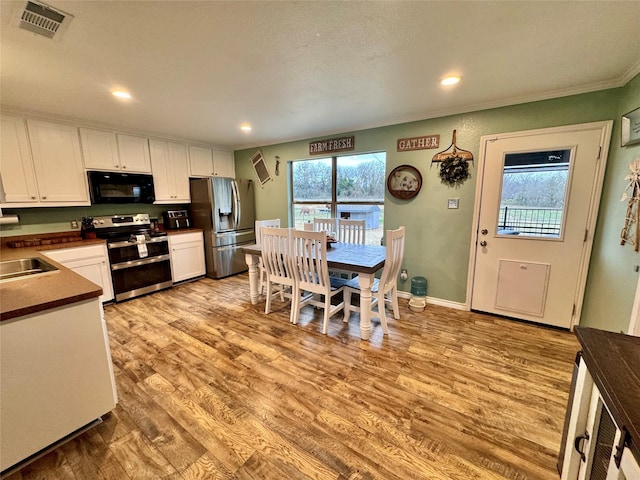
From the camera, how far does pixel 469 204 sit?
2.91 metres

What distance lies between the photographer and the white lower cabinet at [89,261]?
2.87 meters

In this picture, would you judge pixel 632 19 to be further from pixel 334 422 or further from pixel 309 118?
pixel 334 422

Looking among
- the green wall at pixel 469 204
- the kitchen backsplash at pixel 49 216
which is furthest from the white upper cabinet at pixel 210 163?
the green wall at pixel 469 204

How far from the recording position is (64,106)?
2660 millimetres

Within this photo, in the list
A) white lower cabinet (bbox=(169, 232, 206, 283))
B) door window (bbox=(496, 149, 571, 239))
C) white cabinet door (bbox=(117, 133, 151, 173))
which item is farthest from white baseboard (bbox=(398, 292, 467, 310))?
white cabinet door (bbox=(117, 133, 151, 173))

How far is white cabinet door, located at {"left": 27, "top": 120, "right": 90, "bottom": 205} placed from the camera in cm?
288

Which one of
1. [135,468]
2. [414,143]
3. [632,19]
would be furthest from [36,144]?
[632,19]

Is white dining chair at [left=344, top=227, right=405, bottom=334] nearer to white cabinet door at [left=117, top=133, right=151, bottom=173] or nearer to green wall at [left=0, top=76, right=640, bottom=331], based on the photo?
green wall at [left=0, top=76, right=640, bottom=331]

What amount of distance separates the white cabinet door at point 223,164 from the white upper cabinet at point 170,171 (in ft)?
1.79

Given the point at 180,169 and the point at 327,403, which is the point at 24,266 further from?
the point at 327,403

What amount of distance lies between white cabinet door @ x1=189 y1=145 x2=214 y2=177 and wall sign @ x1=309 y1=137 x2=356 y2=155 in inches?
75.9

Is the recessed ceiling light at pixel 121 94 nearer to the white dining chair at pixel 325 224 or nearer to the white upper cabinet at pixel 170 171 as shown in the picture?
the white upper cabinet at pixel 170 171

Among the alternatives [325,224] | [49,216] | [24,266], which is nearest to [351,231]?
[325,224]

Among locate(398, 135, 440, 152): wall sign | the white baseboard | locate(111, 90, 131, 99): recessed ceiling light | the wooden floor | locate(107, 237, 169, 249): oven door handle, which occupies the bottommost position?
the wooden floor
